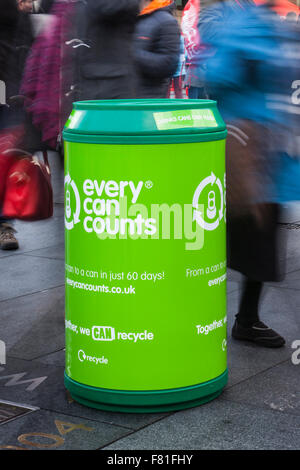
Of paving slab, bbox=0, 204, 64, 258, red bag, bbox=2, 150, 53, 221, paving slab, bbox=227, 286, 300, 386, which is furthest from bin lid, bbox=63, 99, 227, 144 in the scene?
paving slab, bbox=0, 204, 64, 258

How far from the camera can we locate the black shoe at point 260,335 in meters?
5.41

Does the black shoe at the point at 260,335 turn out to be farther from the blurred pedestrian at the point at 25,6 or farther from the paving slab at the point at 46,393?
the blurred pedestrian at the point at 25,6

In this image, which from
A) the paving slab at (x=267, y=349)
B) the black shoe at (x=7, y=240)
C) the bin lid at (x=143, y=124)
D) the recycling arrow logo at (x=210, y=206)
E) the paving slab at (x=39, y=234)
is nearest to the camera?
the bin lid at (x=143, y=124)

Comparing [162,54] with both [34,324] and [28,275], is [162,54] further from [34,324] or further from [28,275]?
[34,324]

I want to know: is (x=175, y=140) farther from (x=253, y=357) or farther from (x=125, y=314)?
(x=253, y=357)

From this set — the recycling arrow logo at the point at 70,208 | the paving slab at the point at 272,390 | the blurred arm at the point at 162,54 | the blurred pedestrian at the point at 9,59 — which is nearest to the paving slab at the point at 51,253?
the blurred pedestrian at the point at 9,59

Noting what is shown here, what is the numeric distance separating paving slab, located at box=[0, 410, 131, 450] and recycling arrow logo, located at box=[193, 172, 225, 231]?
0.97 m

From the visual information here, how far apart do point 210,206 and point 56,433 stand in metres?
1.20

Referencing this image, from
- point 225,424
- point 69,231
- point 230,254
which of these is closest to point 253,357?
point 230,254

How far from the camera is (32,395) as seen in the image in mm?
4680

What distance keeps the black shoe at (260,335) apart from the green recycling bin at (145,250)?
97cm

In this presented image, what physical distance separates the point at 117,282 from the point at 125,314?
0.15 meters

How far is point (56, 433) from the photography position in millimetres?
4168

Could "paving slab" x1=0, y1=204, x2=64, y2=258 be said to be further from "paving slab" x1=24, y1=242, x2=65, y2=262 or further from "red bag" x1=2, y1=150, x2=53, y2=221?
"red bag" x1=2, y1=150, x2=53, y2=221
